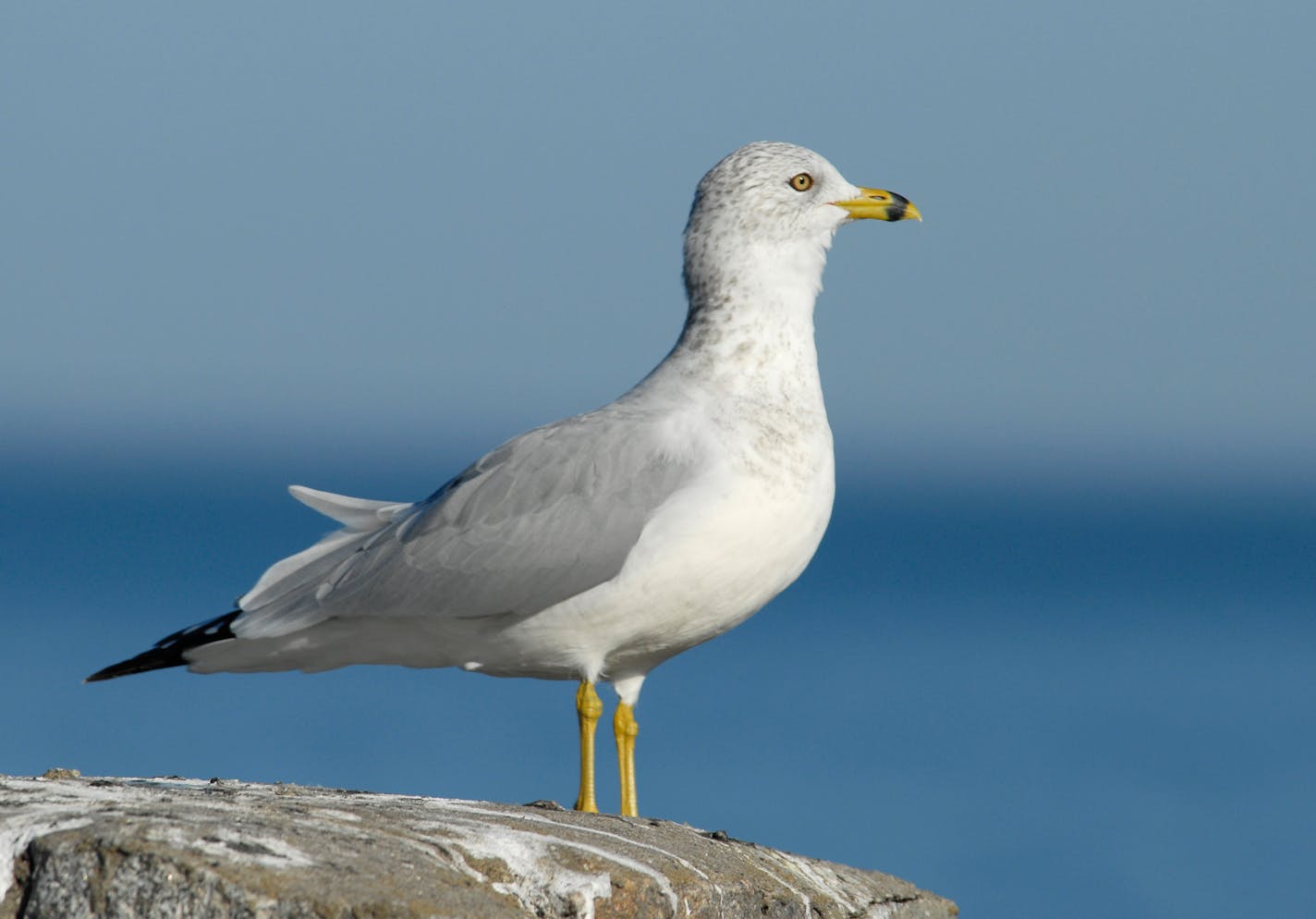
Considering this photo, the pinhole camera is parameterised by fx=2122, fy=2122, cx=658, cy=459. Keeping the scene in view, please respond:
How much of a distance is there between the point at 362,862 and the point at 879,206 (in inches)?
135

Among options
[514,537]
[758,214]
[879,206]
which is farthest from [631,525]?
[879,206]

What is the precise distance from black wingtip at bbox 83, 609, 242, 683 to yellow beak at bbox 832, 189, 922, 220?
2521 millimetres

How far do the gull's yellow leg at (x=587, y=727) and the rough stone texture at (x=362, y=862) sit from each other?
437 millimetres

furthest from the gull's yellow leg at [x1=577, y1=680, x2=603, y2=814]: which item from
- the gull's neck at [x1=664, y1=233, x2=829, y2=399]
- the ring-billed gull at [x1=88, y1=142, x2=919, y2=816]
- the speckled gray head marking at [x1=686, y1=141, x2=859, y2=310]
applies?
the speckled gray head marking at [x1=686, y1=141, x2=859, y2=310]

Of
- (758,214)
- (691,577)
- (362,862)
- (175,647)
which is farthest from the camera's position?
(758,214)

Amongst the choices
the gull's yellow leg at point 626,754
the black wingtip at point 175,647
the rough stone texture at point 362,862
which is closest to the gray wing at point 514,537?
the black wingtip at point 175,647

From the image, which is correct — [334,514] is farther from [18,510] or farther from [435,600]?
[18,510]

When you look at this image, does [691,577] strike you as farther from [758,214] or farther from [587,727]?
[758,214]

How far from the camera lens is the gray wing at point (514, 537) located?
656 centimetres

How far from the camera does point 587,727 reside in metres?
6.75

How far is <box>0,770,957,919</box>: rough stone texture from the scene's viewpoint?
4.68 metres

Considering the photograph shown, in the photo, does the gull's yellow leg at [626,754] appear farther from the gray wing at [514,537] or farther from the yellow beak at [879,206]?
the yellow beak at [879,206]

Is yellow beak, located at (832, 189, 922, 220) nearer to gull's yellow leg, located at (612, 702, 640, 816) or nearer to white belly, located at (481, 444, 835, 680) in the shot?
white belly, located at (481, 444, 835, 680)

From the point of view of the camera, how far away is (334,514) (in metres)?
7.57
